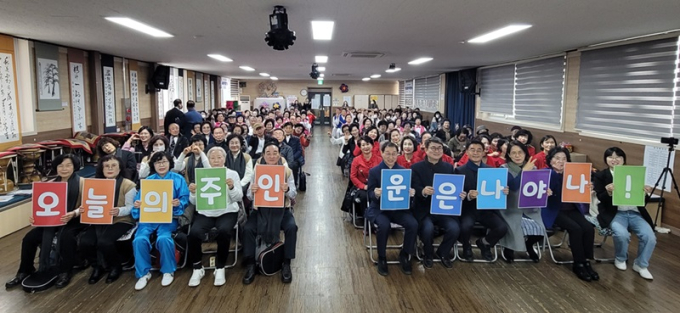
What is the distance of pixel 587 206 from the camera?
5227 millimetres

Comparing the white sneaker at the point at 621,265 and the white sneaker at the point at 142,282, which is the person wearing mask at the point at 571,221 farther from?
the white sneaker at the point at 142,282

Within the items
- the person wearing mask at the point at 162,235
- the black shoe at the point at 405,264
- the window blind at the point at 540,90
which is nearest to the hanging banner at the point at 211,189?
the person wearing mask at the point at 162,235

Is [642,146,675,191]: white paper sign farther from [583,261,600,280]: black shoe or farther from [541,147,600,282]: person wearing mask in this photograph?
[583,261,600,280]: black shoe

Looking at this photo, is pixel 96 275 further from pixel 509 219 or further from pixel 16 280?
pixel 509 219

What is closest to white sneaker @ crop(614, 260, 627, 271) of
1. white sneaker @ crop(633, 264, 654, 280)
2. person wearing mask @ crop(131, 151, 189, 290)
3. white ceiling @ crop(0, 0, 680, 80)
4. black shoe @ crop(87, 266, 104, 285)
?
white sneaker @ crop(633, 264, 654, 280)

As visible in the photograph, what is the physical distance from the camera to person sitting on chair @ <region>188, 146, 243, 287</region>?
4.07m

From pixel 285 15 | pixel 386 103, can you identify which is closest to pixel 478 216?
pixel 285 15

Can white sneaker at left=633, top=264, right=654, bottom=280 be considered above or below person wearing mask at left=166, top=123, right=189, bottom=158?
below

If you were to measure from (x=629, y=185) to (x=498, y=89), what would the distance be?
7777 millimetres

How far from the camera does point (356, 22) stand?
532 centimetres

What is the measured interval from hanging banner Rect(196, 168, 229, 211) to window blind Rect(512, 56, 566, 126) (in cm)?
705

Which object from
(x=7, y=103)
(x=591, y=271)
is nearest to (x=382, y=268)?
(x=591, y=271)

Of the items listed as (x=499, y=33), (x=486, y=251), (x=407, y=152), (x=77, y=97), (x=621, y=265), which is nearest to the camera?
(x=621, y=265)

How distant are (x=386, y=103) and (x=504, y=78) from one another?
13358 millimetres
